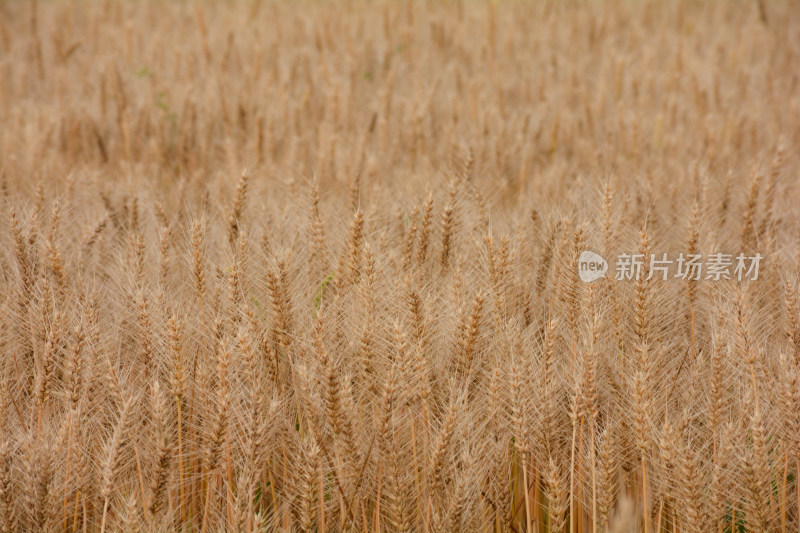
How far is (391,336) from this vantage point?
1.85m

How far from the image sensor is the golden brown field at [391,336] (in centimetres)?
158

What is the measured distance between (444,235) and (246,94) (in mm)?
2674

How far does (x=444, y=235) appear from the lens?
2.29 meters

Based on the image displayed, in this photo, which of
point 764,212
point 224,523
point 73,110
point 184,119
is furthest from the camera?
point 73,110

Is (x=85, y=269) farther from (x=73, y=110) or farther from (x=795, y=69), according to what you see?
(x=795, y=69)

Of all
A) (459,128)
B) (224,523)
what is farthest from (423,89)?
(224,523)

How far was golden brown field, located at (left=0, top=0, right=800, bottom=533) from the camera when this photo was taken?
1575 mm

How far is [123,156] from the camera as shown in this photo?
400 centimetres

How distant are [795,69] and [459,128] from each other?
2979 millimetres

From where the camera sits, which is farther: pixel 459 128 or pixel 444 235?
pixel 459 128

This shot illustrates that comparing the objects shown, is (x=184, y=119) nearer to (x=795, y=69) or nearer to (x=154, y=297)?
(x=154, y=297)

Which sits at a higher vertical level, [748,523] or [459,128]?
[459,128]

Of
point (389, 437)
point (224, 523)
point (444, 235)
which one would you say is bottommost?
point (224, 523)

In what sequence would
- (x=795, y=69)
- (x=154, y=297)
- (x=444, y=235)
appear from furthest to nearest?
(x=795, y=69), (x=444, y=235), (x=154, y=297)
